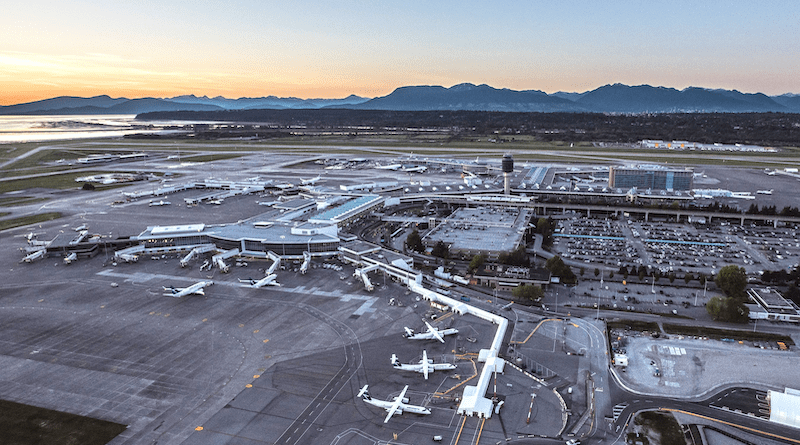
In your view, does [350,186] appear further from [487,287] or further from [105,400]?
[105,400]

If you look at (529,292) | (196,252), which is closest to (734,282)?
(529,292)

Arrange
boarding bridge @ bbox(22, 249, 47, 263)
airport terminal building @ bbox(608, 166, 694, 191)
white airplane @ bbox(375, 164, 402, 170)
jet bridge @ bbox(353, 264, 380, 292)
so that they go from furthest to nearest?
white airplane @ bbox(375, 164, 402, 170)
airport terminal building @ bbox(608, 166, 694, 191)
boarding bridge @ bbox(22, 249, 47, 263)
jet bridge @ bbox(353, 264, 380, 292)

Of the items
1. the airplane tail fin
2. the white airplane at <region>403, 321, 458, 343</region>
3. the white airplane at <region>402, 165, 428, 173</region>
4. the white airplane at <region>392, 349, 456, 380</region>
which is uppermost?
the white airplane at <region>402, 165, 428, 173</region>

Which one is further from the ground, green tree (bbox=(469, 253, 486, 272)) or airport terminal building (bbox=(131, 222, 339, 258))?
airport terminal building (bbox=(131, 222, 339, 258))

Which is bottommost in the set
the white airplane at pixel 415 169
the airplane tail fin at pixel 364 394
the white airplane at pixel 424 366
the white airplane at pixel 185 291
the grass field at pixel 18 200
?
the airplane tail fin at pixel 364 394

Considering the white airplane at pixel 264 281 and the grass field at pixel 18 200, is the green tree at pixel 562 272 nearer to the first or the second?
the white airplane at pixel 264 281

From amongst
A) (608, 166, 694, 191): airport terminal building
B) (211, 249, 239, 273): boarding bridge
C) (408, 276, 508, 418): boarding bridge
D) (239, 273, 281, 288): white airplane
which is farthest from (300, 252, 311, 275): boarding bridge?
(608, 166, 694, 191): airport terminal building

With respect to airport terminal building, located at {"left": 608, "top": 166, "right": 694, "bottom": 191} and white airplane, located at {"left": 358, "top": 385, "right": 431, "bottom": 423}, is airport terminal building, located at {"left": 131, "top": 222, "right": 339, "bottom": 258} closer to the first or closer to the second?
white airplane, located at {"left": 358, "top": 385, "right": 431, "bottom": 423}

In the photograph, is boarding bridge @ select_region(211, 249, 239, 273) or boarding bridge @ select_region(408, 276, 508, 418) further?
boarding bridge @ select_region(211, 249, 239, 273)

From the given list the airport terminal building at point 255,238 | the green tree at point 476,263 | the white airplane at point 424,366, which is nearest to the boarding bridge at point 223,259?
the airport terminal building at point 255,238
